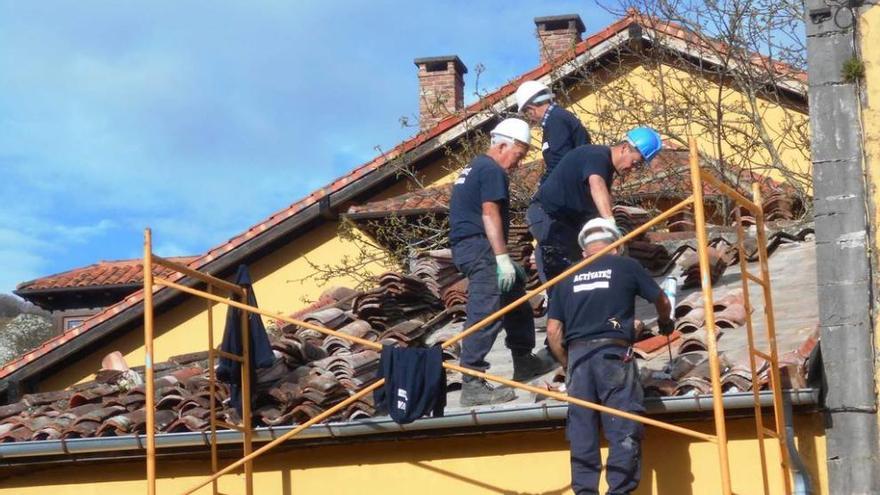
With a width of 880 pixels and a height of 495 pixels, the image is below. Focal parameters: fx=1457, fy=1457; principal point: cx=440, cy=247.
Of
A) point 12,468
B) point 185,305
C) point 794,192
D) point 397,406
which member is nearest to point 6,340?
point 185,305

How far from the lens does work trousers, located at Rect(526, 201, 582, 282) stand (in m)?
9.50

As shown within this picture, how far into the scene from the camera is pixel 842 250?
847cm

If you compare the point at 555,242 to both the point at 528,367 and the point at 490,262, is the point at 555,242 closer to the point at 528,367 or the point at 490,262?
the point at 490,262

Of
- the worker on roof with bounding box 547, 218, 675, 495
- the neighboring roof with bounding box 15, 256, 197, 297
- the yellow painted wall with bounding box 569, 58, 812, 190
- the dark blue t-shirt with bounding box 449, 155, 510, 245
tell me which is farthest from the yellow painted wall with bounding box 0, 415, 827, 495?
the neighboring roof with bounding box 15, 256, 197, 297

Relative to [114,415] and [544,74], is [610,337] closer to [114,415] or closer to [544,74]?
[114,415]

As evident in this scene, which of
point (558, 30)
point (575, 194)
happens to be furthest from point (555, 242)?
point (558, 30)

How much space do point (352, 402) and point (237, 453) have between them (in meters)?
Answer: 1.16

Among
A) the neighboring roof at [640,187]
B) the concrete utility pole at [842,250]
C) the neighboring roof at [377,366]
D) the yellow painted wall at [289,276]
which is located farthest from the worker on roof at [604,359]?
the yellow painted wall at [289,276]

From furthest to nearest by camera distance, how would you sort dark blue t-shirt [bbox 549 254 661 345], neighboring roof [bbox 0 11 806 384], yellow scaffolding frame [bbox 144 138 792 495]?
neighboring roof [bbox 0 11 806 384]
dark blue t-shirt [bbox 549 254 661 345]
yellow scaffolding frame [bbox 144 138 792 495]

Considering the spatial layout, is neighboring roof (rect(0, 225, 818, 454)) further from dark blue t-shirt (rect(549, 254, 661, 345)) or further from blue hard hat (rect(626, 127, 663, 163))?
blue hard hat (rect(626, 127, 663, 163))

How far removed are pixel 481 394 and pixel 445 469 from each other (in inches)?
20.0

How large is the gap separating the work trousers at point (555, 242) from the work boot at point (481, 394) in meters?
1.00

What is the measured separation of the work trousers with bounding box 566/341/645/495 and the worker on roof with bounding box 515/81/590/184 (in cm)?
210

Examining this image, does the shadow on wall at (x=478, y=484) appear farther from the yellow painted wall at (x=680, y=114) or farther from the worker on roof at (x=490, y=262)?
the yellow painted wall at (x=680, y=114)
